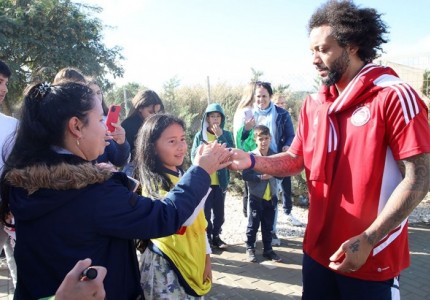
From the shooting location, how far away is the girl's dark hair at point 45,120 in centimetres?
143

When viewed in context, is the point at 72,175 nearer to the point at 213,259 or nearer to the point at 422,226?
the point at 213,259

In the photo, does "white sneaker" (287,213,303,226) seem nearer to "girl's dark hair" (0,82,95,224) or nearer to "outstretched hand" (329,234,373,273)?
"outstretched hand" (329,234,373,273)

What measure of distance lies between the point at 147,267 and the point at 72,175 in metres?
A: 1.15

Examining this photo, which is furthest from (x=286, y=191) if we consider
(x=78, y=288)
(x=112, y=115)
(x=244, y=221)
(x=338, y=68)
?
(x=78, y=288)

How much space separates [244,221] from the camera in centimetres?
610

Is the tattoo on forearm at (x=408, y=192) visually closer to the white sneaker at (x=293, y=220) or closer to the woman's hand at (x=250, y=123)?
the woman's hand at (x=250, y=123)

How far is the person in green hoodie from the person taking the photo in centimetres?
466

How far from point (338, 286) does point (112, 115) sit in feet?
6.65

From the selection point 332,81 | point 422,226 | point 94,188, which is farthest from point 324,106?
point 422,226

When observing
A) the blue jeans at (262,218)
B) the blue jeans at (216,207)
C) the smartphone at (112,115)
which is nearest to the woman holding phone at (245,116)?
the blue jeans at (216,207)

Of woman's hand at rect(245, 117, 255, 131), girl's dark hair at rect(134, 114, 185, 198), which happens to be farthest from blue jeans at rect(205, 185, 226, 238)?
girl's dark hair at rect(134, 114, 185, 198)

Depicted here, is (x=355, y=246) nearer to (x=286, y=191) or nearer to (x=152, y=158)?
(x=152, y=158)

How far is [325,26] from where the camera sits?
2.07 metres

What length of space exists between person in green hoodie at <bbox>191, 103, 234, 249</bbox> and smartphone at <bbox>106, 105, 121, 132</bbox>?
1.82 meters
